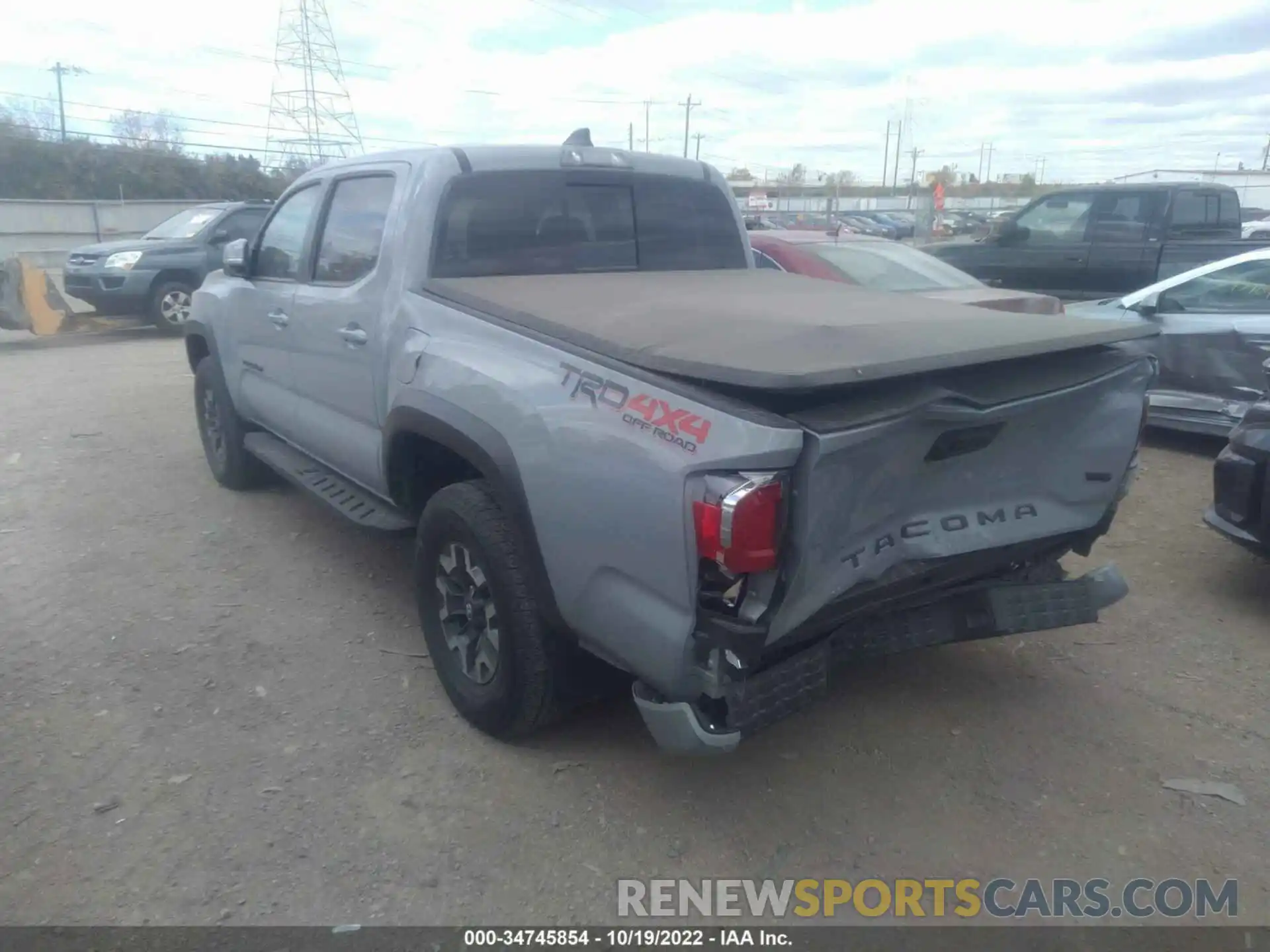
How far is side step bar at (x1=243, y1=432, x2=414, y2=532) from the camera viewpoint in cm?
425

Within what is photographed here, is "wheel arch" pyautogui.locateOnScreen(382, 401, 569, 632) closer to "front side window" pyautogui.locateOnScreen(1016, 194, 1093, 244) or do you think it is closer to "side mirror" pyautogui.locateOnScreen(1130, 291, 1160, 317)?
"side mirror" pyautogui.locateOnScreen(1130, 291, 1160, 317)

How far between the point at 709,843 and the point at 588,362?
149 cm

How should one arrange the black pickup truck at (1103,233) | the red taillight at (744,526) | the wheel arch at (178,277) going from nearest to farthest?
the red taillight at (744,526)
the black pickup truck at (1103,233)
the wheel arch at (178,277)

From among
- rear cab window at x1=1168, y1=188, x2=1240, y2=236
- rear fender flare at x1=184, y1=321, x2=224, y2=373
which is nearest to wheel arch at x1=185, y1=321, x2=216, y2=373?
rear fender flare at x1=184, y1=321, x2=224, y2=373

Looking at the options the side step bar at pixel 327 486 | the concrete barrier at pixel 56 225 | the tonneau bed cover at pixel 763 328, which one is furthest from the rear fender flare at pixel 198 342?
the concrete barrier at pixel 56 225

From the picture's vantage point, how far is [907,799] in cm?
323

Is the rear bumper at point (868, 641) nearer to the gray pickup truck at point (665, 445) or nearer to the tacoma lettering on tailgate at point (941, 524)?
the gray pickup truck at point (665, 445)

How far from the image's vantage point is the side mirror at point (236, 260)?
5.47 meters

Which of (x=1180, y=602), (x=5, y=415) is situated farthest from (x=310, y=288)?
(x=5, y=415)

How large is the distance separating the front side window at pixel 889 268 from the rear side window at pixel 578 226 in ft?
9.16

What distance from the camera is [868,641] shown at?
10.1 feet

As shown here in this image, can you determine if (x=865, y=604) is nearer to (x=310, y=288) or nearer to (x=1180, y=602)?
(x=1180, y=602)

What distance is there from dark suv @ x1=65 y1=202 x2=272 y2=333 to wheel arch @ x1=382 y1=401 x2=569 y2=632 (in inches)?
404

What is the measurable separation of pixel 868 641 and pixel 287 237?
3.74m
